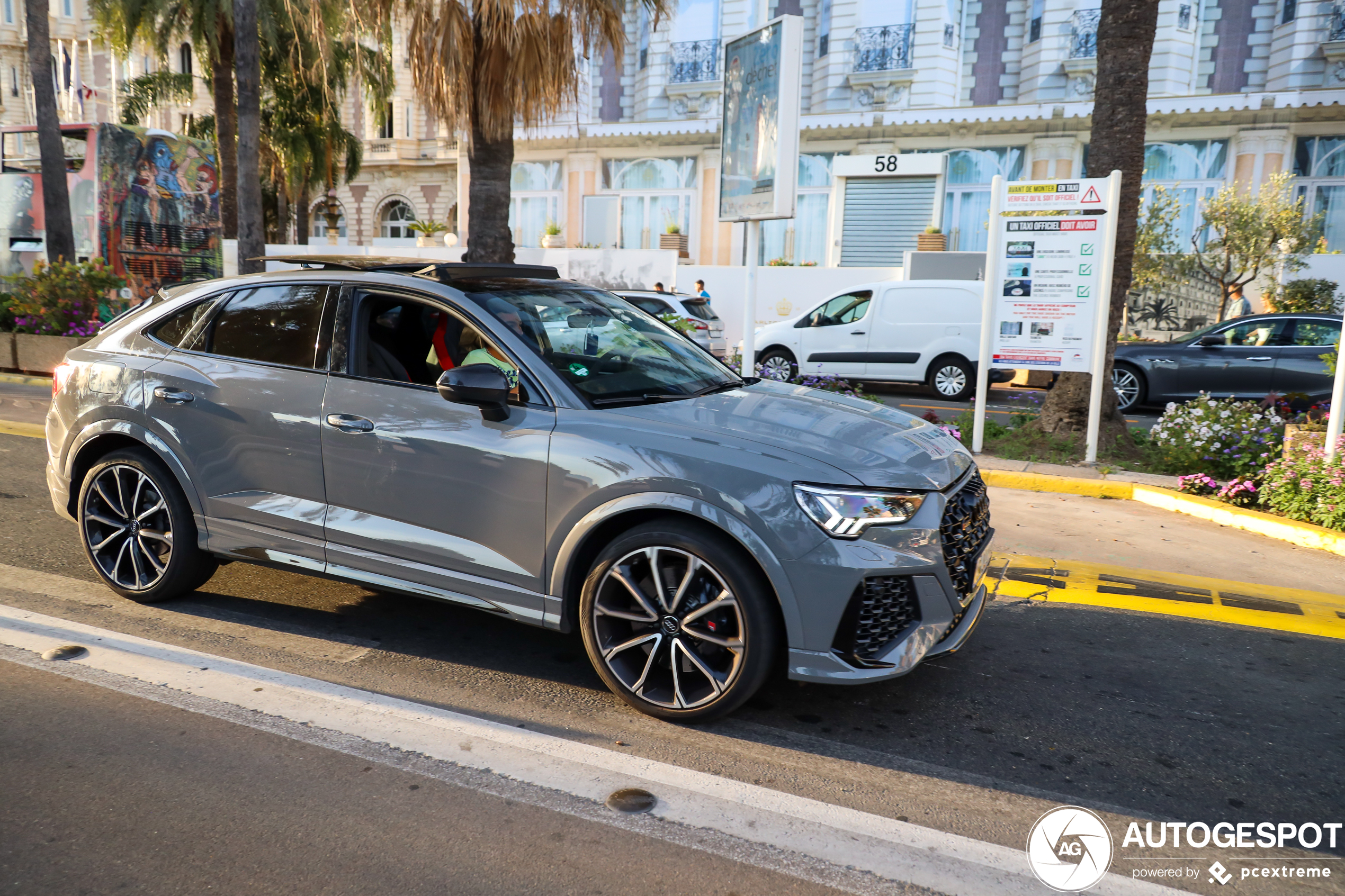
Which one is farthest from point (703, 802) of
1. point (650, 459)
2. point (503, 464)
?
point (503, 464)

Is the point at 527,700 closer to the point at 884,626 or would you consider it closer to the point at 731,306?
the point at 884,626

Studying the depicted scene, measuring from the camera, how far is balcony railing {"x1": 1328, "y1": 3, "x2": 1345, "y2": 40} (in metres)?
Result: 24.0

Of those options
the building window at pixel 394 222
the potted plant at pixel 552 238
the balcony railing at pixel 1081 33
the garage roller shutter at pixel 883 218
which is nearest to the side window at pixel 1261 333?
the garage roller shutter at pixel 883 218

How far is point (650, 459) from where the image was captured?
3.57 m

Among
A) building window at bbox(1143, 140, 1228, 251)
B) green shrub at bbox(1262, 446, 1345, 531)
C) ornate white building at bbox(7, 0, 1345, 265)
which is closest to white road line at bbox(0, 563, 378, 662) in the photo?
green shrub at bbox(1262, 446, 1345, 531)

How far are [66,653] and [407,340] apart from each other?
1.93m

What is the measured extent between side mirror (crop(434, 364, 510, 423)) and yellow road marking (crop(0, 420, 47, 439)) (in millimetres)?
7601

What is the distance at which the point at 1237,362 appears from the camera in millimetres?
12891

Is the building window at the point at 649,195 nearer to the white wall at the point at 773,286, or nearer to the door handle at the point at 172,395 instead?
the white wall at the point at 773,286

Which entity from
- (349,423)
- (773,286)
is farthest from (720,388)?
(773,286)

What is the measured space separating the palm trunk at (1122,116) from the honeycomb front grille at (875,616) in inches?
251

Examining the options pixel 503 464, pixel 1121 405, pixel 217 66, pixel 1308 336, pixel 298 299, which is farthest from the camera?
pixel 217 66

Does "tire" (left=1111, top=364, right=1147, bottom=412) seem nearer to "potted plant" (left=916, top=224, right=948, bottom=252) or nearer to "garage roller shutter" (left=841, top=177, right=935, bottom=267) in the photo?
"potted plant" (left=916, top=224, right=948, bottom=252)

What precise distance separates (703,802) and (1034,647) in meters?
2.13
